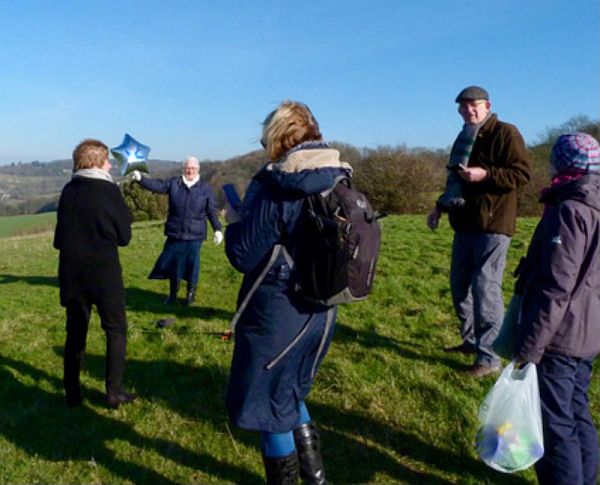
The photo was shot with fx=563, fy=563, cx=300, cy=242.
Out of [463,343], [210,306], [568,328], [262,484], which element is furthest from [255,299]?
[210,306]

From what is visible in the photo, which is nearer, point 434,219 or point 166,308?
point 434,219

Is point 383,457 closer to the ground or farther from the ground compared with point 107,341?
closer to the ground

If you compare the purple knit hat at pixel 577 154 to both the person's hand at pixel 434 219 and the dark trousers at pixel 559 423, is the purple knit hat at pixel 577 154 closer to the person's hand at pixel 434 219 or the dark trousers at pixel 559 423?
the dark trousers at pixel 559 423

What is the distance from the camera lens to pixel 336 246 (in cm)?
258

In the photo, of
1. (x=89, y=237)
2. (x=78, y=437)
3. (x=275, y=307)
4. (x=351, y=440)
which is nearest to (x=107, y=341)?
(x=78, y=437)

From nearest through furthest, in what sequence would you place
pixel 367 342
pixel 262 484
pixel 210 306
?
pixel 262 484, pixel 367 342, pixel 210 306

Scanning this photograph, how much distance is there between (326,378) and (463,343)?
55.1 inches

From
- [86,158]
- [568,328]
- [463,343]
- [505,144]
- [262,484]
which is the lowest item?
[262,484]

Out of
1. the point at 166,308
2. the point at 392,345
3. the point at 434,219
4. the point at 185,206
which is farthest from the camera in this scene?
the point at 166,308

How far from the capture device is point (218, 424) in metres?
4.15

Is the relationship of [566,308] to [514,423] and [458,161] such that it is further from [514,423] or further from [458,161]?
[458,161]

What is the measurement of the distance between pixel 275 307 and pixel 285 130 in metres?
0.88

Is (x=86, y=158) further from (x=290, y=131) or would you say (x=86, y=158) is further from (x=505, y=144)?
(x=505, y=144)

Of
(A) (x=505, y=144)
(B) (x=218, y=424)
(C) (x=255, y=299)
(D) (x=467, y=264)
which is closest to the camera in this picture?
(C) (x=255, y=299)
